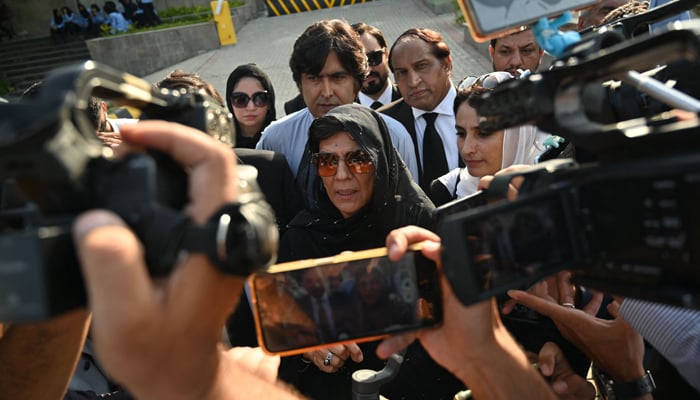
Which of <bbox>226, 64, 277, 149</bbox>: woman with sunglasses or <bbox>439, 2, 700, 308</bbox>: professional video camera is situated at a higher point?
<bbox>226, 64, 277, 149</bbox>: woman with sunglasses

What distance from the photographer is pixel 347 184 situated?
9.16 feet

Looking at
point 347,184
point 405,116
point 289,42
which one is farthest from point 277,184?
point 289,42

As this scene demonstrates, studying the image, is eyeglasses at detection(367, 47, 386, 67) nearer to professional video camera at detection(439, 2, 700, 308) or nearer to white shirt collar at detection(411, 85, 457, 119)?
white shirt collar at detection(411, 85, 457, 119)

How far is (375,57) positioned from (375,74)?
158 millimetres

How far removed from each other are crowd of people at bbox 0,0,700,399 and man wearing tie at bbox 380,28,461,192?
0.01 metres

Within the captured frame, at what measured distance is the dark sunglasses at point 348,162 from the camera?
9.08 ft

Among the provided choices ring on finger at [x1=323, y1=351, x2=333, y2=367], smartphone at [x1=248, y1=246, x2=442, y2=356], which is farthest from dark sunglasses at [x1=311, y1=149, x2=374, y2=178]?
smartphone at [x1=248, y1=246, x2=442, y2=356]

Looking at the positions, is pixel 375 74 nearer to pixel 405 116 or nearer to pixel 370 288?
pixel 405 116

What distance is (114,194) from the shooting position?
970mm

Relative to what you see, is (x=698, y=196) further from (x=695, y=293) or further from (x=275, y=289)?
(x=275, y=289)

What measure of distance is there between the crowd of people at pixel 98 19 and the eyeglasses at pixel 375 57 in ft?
53.2

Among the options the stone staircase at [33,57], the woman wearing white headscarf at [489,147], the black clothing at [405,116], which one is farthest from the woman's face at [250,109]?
the stone staircase at [33,57]

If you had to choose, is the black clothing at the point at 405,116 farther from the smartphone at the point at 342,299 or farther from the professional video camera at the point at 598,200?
the professional video camera at the point at 598,200

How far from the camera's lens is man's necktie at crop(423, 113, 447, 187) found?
3.92 metres
